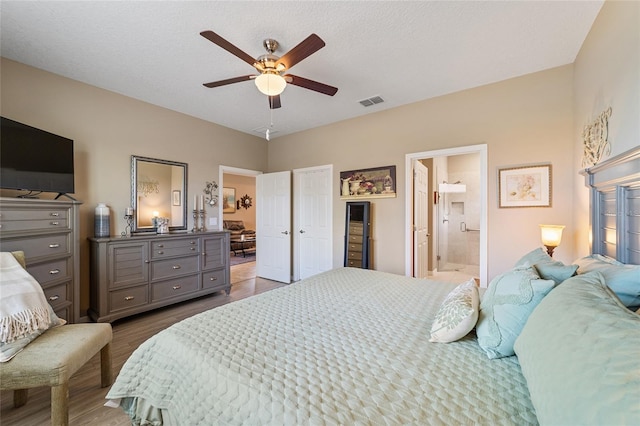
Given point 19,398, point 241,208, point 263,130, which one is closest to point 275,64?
point 263,130

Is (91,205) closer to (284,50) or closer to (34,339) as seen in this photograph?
(34,339)

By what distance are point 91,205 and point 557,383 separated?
409 centimetres

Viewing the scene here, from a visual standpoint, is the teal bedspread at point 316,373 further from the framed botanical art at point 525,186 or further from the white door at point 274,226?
the white door at point 274,226

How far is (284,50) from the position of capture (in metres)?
2.28

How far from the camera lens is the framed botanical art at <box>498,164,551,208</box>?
8.73 ft

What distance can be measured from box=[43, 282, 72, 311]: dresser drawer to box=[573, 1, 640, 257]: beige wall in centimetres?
438

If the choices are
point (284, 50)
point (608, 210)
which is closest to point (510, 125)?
point (608, 210)

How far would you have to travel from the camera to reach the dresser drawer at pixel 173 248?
314cm

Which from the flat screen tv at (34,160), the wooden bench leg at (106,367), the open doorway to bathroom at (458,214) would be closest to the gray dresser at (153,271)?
the flat screen tv at (34,160)

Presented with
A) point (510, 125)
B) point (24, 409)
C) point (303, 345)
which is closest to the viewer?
point (303, 345)

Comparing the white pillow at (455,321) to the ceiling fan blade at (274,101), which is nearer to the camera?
the white pillow at (455,321)

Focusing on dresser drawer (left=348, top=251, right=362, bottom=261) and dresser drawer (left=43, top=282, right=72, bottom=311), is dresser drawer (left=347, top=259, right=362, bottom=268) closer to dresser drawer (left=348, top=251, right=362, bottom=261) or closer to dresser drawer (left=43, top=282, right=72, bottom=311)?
dresser drawer (left=348, top=251, right=362, bottom=261)

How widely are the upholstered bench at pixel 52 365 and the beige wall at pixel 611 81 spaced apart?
3.37 meters

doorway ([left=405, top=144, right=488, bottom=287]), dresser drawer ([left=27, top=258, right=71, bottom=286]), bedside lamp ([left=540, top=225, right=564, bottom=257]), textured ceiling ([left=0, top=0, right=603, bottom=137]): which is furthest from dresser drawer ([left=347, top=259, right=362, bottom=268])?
dresser drawer ([left=27, top=258, right=71, bottom=286])
